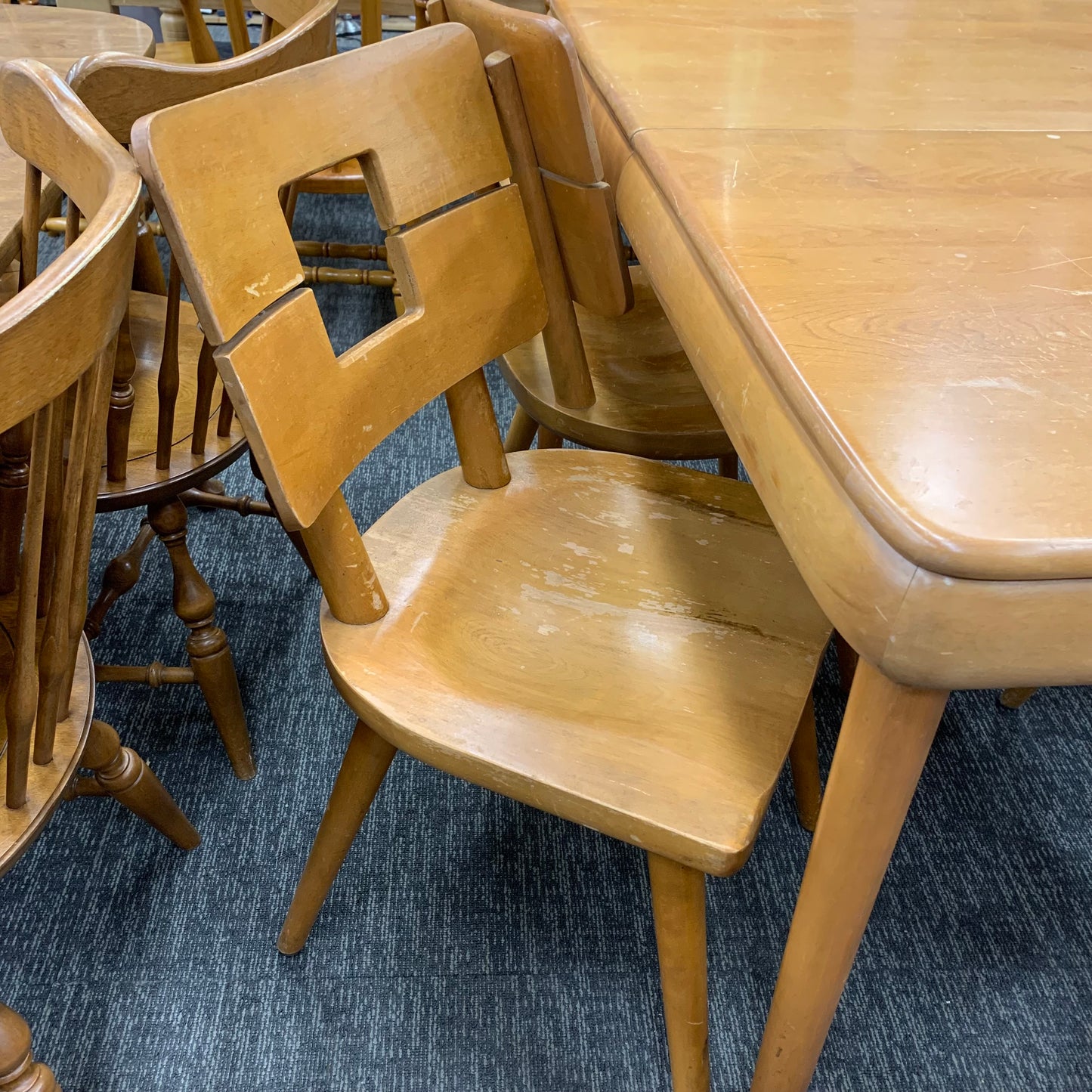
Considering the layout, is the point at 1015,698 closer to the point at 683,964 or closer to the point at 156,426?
the point at 683,964

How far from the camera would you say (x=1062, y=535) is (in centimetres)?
49

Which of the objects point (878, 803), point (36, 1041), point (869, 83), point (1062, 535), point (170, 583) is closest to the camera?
point (1062, 535)

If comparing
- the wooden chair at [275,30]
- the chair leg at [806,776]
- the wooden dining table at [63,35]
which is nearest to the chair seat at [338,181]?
the wooden chair at [275,30]

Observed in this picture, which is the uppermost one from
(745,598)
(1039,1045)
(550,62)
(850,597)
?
(550,62)

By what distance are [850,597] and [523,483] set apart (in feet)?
1.91

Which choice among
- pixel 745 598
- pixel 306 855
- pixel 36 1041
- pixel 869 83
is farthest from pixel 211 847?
pixel 869 83

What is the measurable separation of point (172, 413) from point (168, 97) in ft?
1.02

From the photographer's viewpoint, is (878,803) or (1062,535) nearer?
(1062,535)

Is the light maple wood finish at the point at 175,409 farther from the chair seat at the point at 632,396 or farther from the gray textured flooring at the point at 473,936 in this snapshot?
the chair seat at the point at 632,396

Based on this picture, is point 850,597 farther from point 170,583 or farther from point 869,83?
point 170,583

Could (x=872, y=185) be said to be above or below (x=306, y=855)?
above

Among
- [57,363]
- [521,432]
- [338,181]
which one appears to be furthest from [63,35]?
[57,363]

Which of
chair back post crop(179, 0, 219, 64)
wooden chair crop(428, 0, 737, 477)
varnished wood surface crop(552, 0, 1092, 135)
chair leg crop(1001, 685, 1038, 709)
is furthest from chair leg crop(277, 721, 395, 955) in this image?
chair back post crop(179, 0, 219, 64)

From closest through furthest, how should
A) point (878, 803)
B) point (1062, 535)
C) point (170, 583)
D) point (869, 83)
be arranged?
point (1062, 535) → point (878, 803) → point (869, 83) → point (170, 583)
